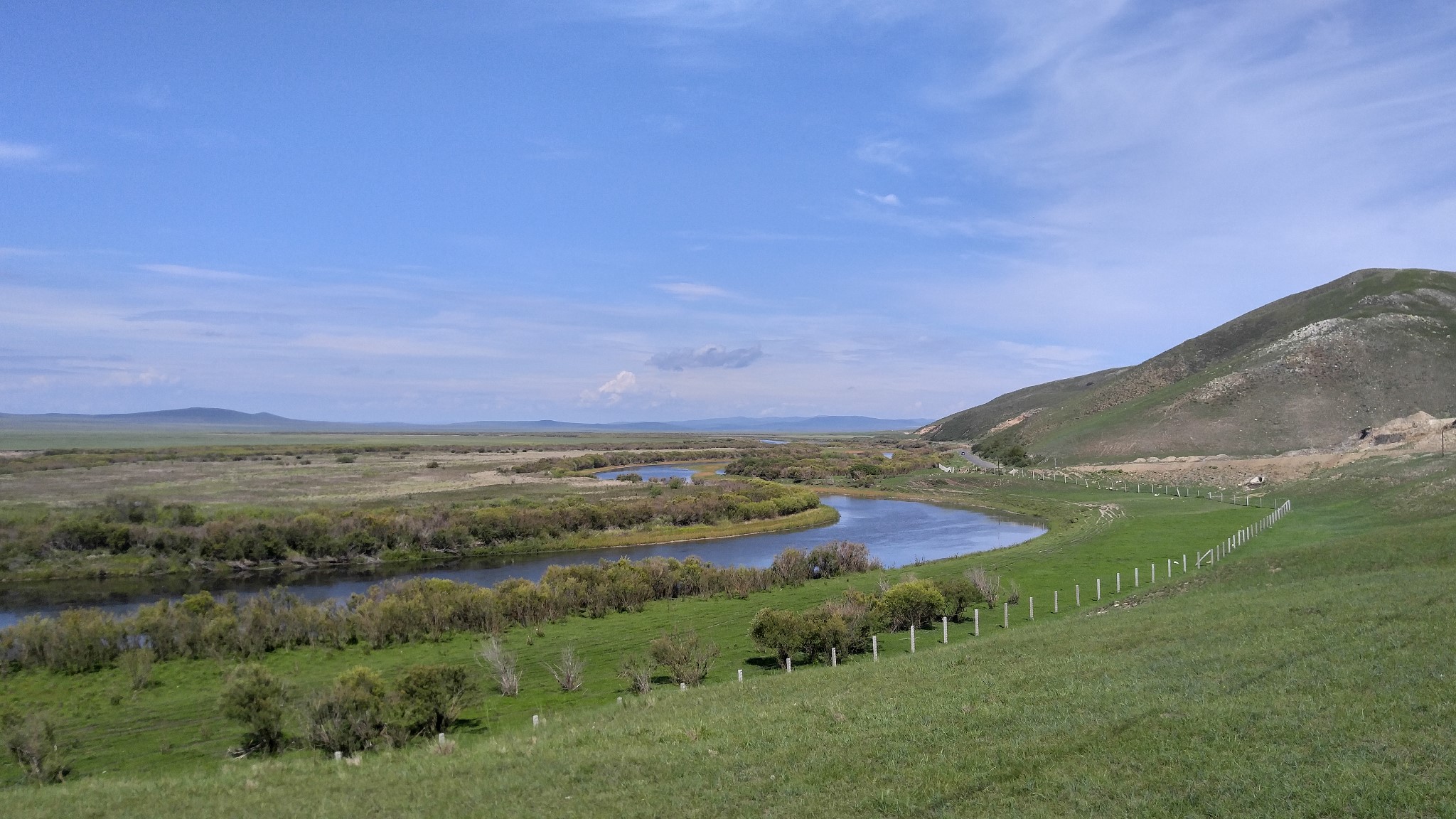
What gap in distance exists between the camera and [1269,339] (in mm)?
107625

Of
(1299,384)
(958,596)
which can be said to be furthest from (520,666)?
(1299,384)

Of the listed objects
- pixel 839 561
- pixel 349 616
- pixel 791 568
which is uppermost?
pixel 349 616

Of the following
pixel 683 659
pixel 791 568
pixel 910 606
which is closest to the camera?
pixel 683 659

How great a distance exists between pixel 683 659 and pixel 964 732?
31.2 feet

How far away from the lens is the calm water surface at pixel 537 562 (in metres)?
36.8

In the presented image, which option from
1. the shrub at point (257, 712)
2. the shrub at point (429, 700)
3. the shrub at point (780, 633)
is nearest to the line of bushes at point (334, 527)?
the shrub at point (257, 712)

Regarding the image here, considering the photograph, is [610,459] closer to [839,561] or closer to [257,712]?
[839,561]

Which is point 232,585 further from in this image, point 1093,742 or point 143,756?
point 1093,742

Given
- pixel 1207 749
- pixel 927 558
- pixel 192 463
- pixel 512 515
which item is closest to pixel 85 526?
pixel 512 515

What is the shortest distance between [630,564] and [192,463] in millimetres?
99969

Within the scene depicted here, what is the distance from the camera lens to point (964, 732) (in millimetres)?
10961

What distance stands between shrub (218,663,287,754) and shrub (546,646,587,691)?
5936mm

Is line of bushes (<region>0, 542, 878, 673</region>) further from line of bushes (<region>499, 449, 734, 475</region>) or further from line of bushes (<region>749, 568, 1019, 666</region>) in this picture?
line of bushes (<region>499, 449, 734, 475</region>)

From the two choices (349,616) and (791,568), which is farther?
(791,568)
